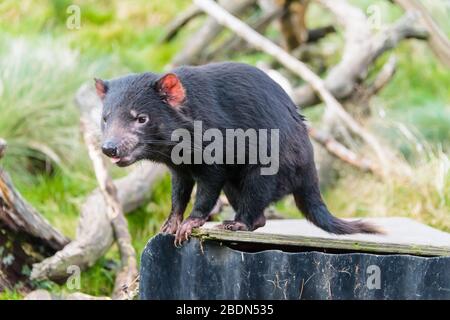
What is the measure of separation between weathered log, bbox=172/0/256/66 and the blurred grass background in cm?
38

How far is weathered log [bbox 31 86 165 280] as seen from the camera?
5082 millimetres

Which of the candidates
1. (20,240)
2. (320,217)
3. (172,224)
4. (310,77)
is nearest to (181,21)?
(310,77)

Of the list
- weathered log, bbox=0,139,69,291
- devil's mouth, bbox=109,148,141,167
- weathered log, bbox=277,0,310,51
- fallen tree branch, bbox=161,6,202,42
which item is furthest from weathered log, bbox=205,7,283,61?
devil's mouth, bbox=109,148,141,167

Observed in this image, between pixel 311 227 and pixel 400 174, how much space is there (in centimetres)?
203

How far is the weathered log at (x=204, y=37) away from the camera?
8.73 meters

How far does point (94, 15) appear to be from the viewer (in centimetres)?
1070

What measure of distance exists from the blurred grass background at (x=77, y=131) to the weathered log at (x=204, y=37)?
0.38 metres

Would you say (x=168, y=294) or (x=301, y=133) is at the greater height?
(x=301, y=133)

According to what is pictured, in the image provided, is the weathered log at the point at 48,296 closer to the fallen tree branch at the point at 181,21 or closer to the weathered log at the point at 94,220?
the weathered log at the point at 94,220

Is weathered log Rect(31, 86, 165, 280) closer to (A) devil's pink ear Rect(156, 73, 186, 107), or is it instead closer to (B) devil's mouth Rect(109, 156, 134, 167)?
(B) devil's mouth Rect(109, 156, 134, 167)

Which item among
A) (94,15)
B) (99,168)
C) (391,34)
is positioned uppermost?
(94,15)

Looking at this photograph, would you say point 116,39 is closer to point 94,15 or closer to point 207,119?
point 94,15

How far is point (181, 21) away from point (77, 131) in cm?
273
